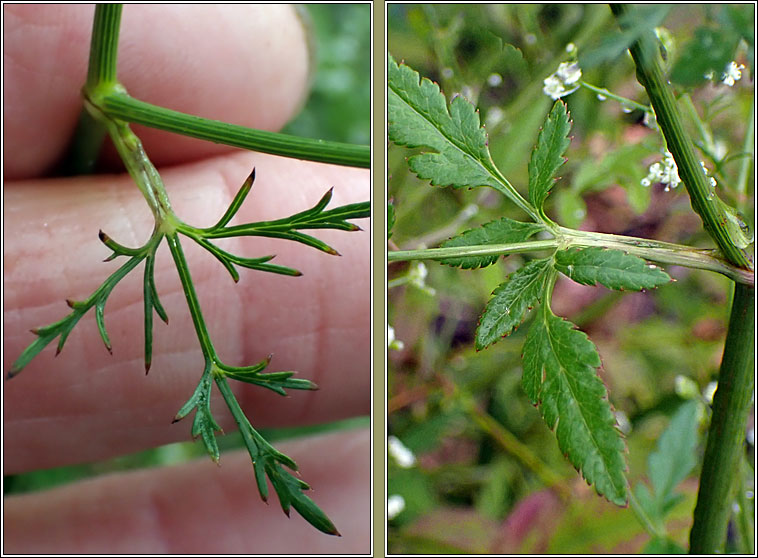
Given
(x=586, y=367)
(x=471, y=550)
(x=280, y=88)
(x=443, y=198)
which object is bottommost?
(x=471, y=550)

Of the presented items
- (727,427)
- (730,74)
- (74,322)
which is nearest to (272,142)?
(74,322)

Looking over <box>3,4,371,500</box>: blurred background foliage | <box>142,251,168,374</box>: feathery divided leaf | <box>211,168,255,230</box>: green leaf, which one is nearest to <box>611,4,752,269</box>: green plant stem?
<box>211,168,255,230</box>: green leaf

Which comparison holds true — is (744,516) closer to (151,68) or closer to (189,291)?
(189,291)

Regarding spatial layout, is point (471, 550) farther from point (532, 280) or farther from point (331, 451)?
point (532, 280)

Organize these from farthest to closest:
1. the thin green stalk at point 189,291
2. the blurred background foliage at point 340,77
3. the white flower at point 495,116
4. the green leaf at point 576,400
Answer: the blurred background foliage at point 340,77
the white flower at point 495,116
the thin green stalk at point 189,291
the green leaf at point 576,400

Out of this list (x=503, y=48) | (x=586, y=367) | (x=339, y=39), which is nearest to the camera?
(x=586, y=367)

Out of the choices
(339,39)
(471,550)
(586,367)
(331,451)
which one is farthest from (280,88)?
(471,550)

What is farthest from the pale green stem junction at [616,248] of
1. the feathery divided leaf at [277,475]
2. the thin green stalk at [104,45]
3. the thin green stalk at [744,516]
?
the thin green stalk at [104,45]

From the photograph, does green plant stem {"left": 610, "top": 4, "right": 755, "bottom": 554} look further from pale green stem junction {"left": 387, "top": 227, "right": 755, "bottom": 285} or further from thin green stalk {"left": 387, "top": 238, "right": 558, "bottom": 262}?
thin green stalk {"left": 387, "top": 238, "right": 558, "bottom": 262}

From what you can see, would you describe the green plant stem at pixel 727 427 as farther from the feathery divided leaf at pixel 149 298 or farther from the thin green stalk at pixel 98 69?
the thin green stalk at pixel 98 69
